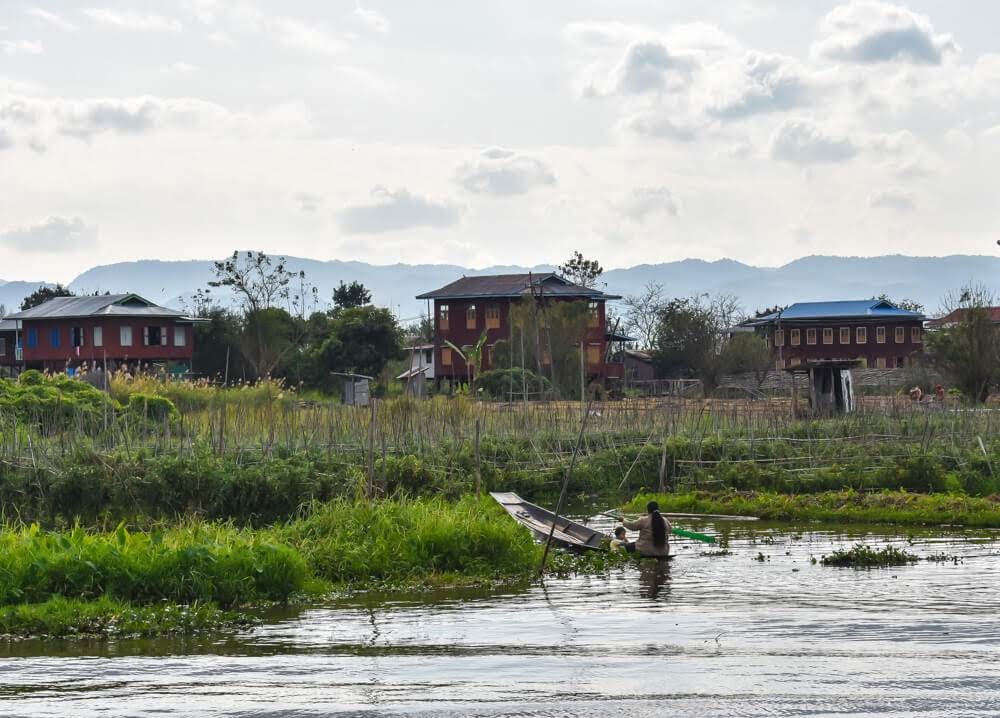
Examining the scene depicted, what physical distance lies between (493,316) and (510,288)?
1.49 meters

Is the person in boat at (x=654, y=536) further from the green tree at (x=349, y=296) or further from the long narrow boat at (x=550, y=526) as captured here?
the green tree at (x=349, y=296)

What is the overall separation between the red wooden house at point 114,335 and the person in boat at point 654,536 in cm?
4582

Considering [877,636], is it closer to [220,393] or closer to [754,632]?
[754,632]

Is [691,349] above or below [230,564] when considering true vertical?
above

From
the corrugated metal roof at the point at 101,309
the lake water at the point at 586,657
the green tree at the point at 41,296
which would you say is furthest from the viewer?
the green tree at the point at 41,296

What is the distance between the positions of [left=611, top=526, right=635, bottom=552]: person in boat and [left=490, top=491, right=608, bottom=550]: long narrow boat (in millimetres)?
218

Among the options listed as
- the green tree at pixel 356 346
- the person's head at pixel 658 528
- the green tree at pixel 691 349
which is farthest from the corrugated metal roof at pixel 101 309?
the person's head at pixel 658 528

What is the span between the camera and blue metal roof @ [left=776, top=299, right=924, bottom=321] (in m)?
69.2

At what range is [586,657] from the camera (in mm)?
11992

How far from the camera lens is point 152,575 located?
14.3 m

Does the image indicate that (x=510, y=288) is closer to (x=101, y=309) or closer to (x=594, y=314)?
(x=594, y=314)

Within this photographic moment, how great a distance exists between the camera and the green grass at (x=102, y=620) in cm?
1329

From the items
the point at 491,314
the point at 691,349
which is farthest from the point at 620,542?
the point at 691,349

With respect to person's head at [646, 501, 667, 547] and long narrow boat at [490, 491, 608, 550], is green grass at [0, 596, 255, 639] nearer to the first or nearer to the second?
long narrow boat at [490, 491, 608, 550]
